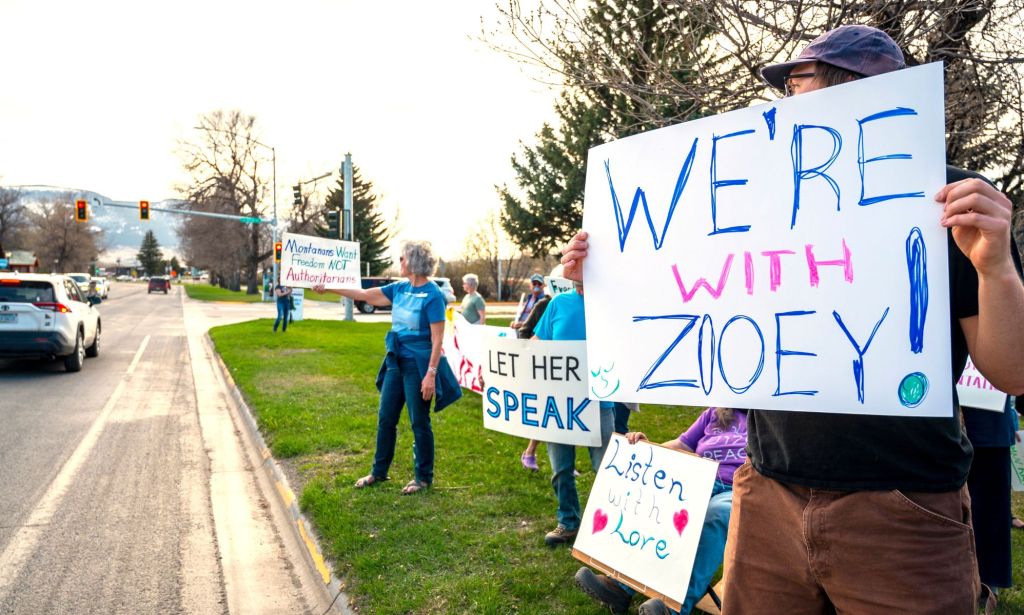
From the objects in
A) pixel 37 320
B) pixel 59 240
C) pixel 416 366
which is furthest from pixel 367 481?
pixel 59 240

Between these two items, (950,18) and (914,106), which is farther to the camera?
(950,18)

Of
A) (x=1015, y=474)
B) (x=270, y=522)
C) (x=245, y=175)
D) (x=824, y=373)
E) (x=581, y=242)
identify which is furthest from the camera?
(x=245, y=175)

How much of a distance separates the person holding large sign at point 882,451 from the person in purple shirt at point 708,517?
157 cm

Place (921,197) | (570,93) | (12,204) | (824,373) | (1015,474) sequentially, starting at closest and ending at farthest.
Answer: (921,197) → (824,373) → (1015,474) → (570,93) → (12,204)

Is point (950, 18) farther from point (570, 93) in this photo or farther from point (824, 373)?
point (570, 93)

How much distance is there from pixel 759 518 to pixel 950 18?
19.3 feet

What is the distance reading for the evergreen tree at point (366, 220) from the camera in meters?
59.5

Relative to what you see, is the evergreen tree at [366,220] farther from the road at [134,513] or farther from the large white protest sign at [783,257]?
the large white protest sign at [783,257]

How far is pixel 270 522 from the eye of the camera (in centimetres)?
566

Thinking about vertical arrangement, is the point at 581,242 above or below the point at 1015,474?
above

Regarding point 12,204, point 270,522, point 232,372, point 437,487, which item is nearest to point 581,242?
point 437,487

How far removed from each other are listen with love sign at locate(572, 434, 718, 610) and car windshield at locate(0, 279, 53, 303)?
12.7 meters

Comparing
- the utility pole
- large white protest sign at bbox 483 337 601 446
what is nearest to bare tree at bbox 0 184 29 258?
the utility pole

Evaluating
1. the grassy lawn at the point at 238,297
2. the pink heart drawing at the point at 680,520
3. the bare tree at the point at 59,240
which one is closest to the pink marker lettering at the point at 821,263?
the pink heart drawing at the point at 680,520
